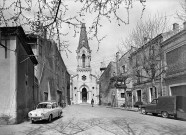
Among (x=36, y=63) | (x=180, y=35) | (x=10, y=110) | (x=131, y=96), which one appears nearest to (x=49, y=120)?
(x=10, y=110)

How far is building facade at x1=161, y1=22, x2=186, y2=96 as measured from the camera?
80.0 feet

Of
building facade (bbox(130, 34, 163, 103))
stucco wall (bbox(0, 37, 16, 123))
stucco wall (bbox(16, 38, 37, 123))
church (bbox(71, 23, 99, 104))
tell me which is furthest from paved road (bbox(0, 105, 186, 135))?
church (bbox(71, 23, 99, 104))

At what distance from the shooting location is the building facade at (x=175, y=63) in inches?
960

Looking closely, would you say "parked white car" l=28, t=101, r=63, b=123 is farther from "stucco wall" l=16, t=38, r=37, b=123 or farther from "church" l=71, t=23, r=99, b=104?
"church" l=71, t=23, r=99, b=104

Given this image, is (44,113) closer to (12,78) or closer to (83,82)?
(12,78)

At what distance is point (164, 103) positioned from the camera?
2077 cm

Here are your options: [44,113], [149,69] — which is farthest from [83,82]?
[44,113]

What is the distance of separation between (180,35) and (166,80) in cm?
634

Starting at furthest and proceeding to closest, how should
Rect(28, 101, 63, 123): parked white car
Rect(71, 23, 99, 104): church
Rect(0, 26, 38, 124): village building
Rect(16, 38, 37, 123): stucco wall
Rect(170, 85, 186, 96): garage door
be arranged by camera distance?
Rect(71, 23, 99, 104): church < Rect(170, 85, 186, 96): garage door < Rect(16, 38, 37, 123): stucco wall < Rect(28, 101, 63, 123): parked white car < Rect(0, 26, 38, 124): village building

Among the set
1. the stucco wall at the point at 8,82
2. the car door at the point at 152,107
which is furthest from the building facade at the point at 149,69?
the stucco wall at the point at 8,82

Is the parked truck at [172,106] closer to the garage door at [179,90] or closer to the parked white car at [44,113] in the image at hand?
the garage door at [179,90]

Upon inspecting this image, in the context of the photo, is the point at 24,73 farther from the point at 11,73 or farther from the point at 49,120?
the point at 49,120

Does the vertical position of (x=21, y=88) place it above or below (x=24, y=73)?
below

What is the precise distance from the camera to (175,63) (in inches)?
1017
